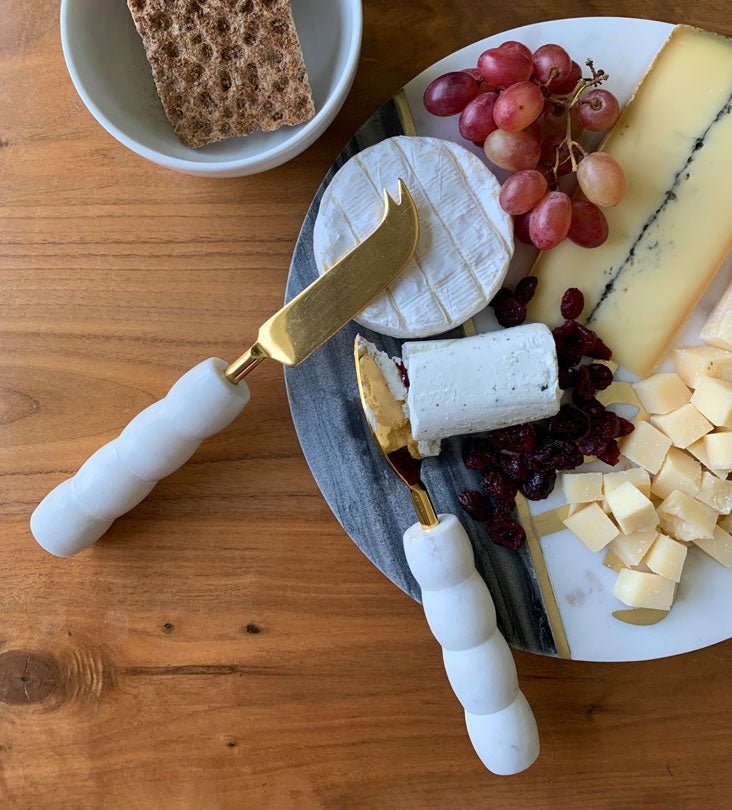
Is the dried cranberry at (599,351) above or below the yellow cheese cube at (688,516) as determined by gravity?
above

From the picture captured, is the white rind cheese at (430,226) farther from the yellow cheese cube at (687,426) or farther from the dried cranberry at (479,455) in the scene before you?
the yellow cheese cube at (687,426)

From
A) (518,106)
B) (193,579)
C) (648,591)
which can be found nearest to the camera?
(518,106)

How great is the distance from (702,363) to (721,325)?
7cm

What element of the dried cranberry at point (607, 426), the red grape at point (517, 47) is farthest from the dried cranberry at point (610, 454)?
the red grape at point (517, 47)

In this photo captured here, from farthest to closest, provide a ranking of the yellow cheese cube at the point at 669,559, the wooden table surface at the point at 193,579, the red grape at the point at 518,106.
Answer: the wooden table surface at the point at 193,579
the yellow cheese cube at the point at 669,559
the red grape at the point at 518,106

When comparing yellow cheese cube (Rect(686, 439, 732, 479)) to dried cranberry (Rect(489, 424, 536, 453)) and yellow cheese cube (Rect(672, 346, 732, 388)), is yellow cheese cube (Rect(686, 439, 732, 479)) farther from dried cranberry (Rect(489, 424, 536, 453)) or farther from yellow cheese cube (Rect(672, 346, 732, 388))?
dried cranberry (Rect(489, 424, 536, 453))

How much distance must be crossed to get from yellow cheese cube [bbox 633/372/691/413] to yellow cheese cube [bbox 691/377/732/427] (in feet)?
0.09

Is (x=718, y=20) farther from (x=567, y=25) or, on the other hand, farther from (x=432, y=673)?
(x=432, y=673)

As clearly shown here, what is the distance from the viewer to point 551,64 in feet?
3.43

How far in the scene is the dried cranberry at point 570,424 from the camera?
1.12 meters

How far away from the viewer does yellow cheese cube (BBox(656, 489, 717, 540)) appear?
1120mm

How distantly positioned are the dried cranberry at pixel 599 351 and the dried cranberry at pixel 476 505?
0.32 meters

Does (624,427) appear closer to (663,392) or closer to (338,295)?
(663,392)

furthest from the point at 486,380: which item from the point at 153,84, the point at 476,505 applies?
the point at 153,84
